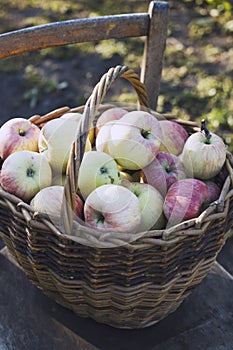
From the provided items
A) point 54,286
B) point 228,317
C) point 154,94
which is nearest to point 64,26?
point 154,94

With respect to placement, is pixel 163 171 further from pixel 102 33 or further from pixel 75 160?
pixel 102 33

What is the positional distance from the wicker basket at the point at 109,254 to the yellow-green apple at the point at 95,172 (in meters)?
0.13

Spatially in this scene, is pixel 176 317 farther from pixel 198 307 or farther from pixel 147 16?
pixel 147 16

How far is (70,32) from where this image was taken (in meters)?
1.53

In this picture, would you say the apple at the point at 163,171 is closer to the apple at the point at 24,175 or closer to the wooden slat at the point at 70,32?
the apple at the point at 24,175

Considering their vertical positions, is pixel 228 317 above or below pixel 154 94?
below

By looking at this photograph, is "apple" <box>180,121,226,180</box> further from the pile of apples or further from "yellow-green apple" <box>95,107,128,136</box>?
"yellow-green apple" <box>95,107,128,136</box>

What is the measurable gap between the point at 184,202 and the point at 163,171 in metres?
0.13

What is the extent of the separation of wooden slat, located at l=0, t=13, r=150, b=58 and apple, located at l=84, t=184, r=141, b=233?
21.1 inches

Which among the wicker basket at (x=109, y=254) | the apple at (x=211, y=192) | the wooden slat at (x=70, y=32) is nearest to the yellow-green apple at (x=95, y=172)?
the wicker basket at (x=109, y=254)

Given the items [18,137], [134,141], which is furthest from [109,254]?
[18,137]

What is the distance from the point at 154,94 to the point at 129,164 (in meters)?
0.40

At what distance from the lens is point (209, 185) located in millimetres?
1376

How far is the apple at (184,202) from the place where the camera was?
125 cm
